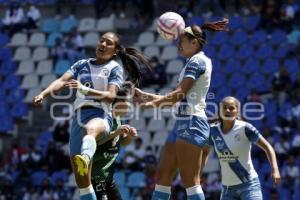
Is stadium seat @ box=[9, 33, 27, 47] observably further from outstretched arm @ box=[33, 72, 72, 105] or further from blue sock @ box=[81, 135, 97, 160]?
blue sock @ box=[81, 135, 97, 160]

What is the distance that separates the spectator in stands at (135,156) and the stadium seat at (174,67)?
9.94 ft

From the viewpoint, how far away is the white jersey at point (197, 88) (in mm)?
8492

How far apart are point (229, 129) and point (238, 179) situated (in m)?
0.67

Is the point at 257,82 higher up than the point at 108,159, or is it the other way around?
the point at 257,82

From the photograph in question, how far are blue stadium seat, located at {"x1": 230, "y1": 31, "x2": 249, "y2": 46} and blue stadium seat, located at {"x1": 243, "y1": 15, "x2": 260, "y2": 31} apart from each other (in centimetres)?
33

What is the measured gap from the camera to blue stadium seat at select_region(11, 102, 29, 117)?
2186cm

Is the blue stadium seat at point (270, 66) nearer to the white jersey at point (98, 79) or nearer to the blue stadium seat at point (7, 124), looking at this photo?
the blue stadium seat at point (7, 124)

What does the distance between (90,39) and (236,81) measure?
512cm

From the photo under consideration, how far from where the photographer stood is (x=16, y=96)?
22.5 meters

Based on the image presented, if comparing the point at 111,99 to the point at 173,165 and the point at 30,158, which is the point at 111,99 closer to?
the point at 173,165

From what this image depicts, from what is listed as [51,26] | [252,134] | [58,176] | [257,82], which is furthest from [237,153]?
[51,26]

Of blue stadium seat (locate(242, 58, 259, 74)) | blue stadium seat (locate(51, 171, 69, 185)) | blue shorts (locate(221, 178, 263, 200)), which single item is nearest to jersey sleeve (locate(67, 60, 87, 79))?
blue shorts (locate(221, 178, 263, 200))

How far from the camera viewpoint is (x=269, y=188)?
1670 cm

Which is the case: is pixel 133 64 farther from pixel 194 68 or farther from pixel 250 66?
pixel 250 66
